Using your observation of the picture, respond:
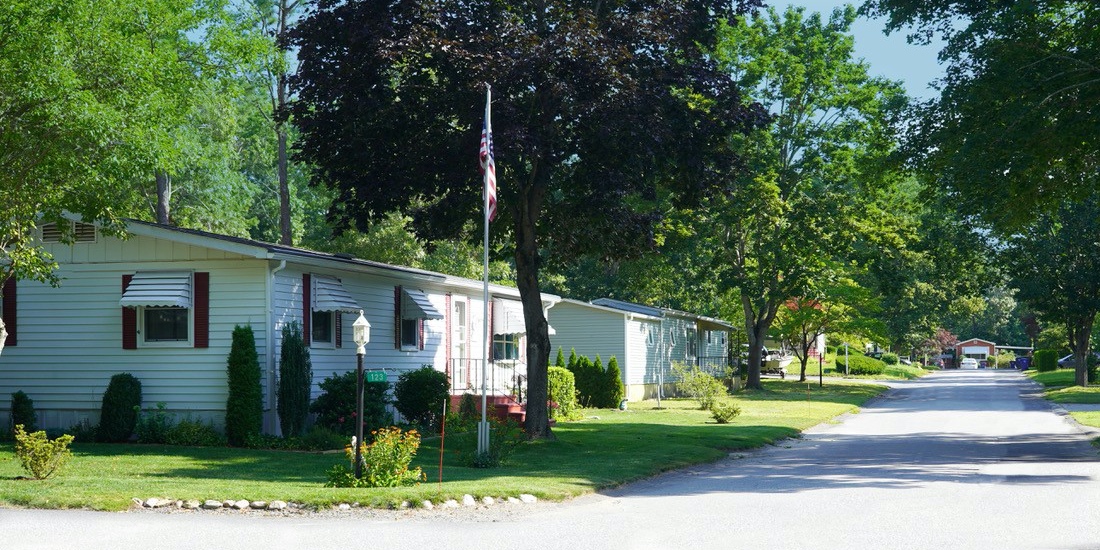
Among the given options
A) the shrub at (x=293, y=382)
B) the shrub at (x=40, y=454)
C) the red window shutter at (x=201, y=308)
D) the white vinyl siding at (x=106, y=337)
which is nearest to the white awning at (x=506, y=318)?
the shrub at (x=293, y=382)

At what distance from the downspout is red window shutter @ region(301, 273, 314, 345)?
3.09 ft

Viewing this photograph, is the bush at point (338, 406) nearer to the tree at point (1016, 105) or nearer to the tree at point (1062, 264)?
the tree at point (1016, 105)

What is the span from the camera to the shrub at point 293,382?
62.2 feet

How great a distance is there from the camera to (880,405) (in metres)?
39.9

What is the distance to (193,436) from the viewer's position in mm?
18734

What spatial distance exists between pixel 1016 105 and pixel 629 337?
20.6 m

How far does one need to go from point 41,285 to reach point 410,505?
11.7 metres

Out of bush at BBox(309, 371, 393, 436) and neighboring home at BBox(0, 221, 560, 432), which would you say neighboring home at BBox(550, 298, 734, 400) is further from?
bush at BBox(309, 371, 393, 436)

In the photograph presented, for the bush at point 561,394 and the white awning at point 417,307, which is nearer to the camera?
the white awning at point 417,307

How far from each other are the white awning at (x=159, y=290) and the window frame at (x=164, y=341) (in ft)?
1.15

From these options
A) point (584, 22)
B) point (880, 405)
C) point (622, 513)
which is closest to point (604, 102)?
point (584, 22)

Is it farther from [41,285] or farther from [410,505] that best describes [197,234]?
[410,505]

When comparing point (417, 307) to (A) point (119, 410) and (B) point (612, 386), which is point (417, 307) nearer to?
(A) point (119, 410)

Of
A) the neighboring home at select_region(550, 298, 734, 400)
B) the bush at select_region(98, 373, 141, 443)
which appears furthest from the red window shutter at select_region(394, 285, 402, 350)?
the neighboring home at select_region(550, 298, 734, 400)
